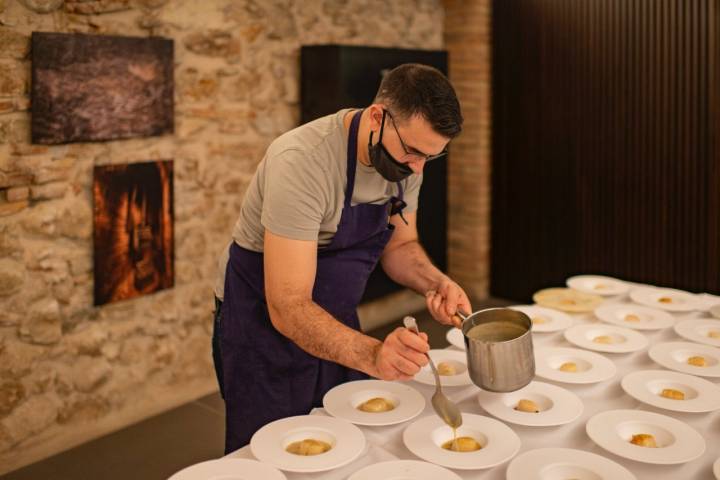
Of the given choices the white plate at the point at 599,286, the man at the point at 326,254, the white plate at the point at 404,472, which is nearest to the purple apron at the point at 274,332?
the man at the point at 326,254

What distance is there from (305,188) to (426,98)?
1.21ft

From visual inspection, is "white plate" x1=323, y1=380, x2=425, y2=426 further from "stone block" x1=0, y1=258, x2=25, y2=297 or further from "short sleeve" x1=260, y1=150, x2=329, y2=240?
"stone block" x1=0, y1=258, x2=25, y2=297

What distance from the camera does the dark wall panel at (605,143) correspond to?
4094 mm

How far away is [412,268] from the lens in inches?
87.4

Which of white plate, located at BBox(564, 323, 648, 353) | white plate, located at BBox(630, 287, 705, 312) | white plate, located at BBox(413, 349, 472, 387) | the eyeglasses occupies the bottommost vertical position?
white plate, located at BBox(413, 349, 472, 387)

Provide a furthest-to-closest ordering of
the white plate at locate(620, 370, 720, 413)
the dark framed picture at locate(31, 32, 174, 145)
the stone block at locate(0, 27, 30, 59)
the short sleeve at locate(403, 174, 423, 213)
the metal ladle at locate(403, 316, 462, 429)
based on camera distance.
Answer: the dark framed picture at locate(31, 32, 174, 145), the stone block at locate(0, 27, 30, 59), the short sleeve at locate(403, 174, 423, 213), the white plate at locate(620, 370, 720, 413), the metal ladle at locate(403, 316, 462, 429)

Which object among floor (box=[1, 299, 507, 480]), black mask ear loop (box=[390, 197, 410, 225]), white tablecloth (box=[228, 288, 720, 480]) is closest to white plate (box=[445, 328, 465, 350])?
white tablecloth (box=[228, 288, 720, 480])

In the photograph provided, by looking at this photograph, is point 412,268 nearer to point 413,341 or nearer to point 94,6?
point 413,341

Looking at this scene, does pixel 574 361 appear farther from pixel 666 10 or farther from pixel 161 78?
pixel 666 10

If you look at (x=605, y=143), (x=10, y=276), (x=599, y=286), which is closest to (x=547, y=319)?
(x=599, y=286)

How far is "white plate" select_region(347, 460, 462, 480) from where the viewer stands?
1361 millimetres

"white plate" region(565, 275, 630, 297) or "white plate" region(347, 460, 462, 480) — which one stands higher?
"white plate" region(565, 275, 630, 297)

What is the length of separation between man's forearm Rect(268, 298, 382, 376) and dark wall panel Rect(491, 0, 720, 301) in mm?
3154

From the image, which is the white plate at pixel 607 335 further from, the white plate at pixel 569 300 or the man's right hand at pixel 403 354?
the man's right hand at pixel 403 354
